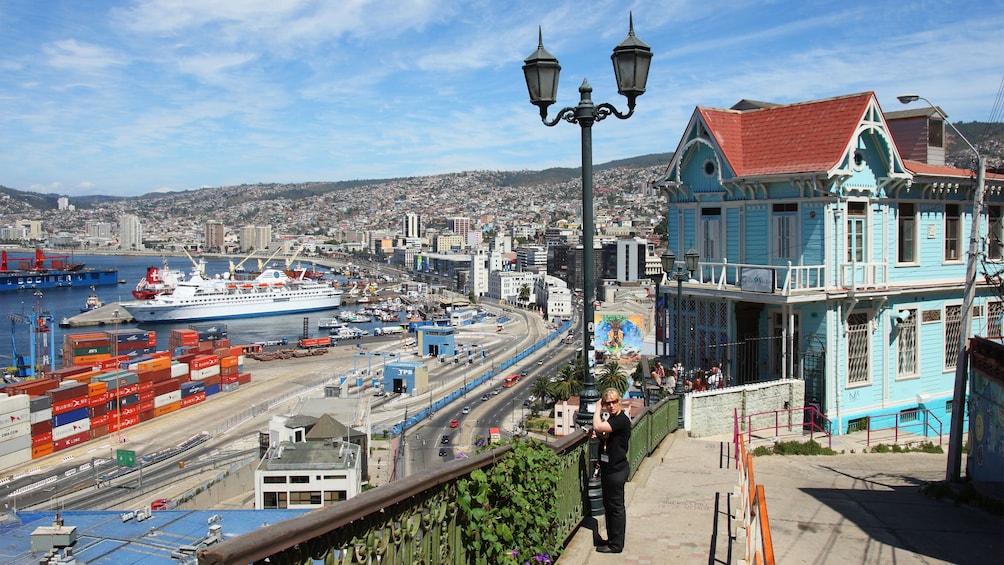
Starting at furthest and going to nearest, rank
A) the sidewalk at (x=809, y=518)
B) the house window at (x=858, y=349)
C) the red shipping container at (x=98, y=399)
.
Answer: the red shipping container at (x=98, y=399)
the house window at (x=858, y=349)
the sidewalk at (x=809, y=518)

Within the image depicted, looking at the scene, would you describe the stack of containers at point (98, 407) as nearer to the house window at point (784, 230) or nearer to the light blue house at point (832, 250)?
the light blue house at point (832, 250)

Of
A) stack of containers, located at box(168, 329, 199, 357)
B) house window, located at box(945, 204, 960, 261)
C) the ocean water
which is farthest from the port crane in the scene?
house window, located at box(945, 204, 960, 261)

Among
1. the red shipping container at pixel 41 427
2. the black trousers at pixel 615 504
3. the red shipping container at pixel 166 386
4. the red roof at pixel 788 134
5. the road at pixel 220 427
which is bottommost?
the road at pixel 220 427

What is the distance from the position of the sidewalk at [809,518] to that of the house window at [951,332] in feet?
15.8

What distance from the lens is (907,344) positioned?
475 inches

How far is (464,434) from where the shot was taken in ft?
143

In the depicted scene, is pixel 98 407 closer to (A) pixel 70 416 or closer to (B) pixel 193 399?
(A) pixel 70 416

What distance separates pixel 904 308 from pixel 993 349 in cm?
552

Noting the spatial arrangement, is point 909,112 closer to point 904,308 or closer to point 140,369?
point 904,308

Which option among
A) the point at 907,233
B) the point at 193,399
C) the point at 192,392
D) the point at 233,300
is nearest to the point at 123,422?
the point at 193,399

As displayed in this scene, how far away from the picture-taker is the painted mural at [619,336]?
62562 millimetres

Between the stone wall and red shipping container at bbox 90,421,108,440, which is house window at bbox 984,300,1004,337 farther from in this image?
red shipping container at bbox 90,421,108,440

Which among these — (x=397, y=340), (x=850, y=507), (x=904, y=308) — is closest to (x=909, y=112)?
(x=904, y=308)

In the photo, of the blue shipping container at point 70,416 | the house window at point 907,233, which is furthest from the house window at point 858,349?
the blue shipping container at point 70,416
